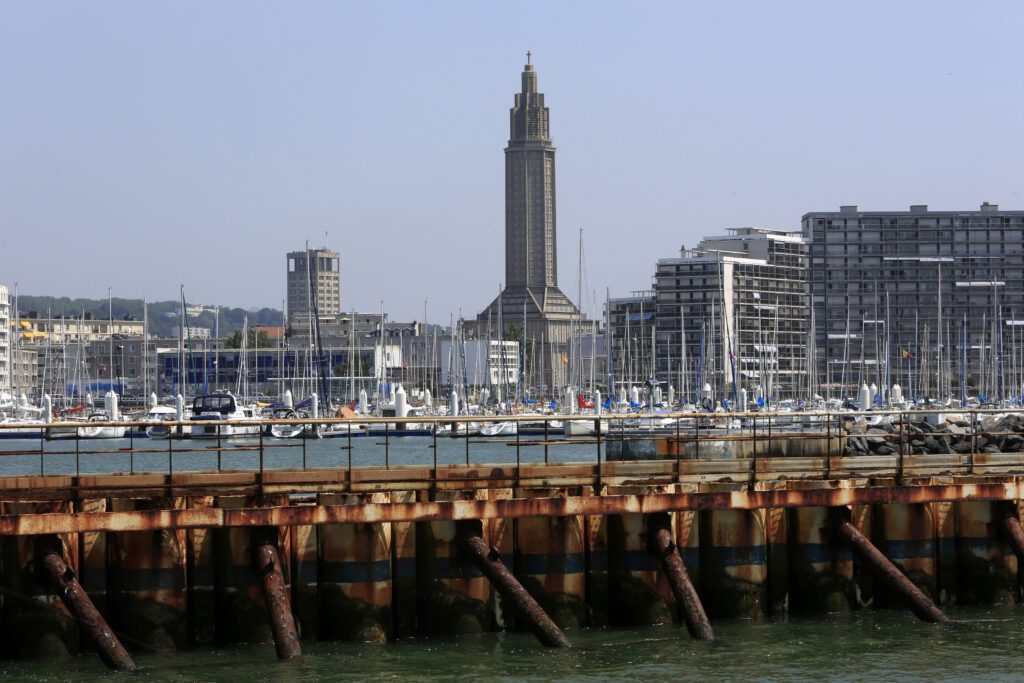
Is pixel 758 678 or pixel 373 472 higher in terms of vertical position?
pixel 373 472

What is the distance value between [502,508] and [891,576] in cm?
806

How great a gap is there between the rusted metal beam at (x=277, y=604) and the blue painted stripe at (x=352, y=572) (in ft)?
3.84

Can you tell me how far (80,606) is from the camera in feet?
96.2

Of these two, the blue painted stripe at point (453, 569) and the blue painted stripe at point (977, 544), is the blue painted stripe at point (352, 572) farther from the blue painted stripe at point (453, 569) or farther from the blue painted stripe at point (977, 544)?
the blue painted stripe at point (977, 544)

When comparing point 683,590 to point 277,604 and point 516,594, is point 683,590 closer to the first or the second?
point 516,594

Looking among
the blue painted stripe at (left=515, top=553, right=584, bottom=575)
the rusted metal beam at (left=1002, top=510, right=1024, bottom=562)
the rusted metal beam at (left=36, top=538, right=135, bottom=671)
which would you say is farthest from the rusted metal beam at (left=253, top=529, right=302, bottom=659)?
the rusted metal beam at (left=1002, top=510, right=1024, bottom=562)

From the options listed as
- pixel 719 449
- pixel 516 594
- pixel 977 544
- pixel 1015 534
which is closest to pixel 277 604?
pixel 516 594

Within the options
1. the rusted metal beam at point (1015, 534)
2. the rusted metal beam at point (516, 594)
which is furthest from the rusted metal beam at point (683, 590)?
the rusted metal beam at point (1015, 534)

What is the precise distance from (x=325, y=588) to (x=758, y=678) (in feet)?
27.3

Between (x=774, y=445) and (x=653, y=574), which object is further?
(x=774, y=445)

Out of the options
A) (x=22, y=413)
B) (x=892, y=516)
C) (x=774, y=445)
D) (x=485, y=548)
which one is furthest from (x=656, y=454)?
(x=22, y=413)

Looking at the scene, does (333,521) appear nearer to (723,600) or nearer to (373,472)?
(373,472)

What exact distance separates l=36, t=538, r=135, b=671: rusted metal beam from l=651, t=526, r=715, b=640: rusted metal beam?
10.2 m

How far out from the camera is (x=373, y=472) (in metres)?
35.9
